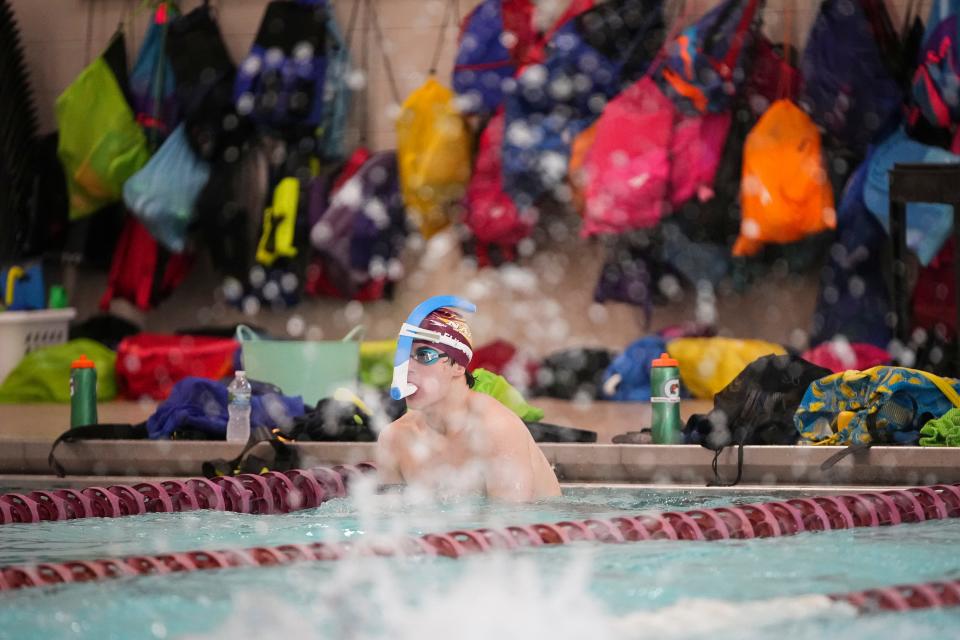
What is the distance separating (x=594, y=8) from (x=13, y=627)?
704cm

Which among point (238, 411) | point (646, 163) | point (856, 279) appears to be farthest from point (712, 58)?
point (238, 411)

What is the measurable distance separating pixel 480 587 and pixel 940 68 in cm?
587

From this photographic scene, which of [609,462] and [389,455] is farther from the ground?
[389,455]

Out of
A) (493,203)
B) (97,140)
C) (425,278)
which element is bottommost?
(425,278)

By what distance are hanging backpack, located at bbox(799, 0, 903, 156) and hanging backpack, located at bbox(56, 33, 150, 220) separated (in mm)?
4538

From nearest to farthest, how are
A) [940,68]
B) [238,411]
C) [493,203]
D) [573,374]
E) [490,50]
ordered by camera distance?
[238,411], [940,68], [573,374], [493,203], [490,50]

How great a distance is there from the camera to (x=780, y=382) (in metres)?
6.65

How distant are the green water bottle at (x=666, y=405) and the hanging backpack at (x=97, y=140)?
17.4ft

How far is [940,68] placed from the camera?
8.77m

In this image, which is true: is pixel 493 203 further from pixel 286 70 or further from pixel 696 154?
pixel 286 70

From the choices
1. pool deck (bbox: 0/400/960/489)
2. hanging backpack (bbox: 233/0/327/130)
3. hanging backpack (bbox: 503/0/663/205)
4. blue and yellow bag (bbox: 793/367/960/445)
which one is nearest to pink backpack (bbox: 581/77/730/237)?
hanging backpack (bbox: 503/0/663/205)

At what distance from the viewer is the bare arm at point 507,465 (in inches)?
203

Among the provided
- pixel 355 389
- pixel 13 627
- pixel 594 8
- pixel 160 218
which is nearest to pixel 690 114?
pixel 594 8

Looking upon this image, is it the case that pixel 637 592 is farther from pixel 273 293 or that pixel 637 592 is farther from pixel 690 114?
pixel 273 293
